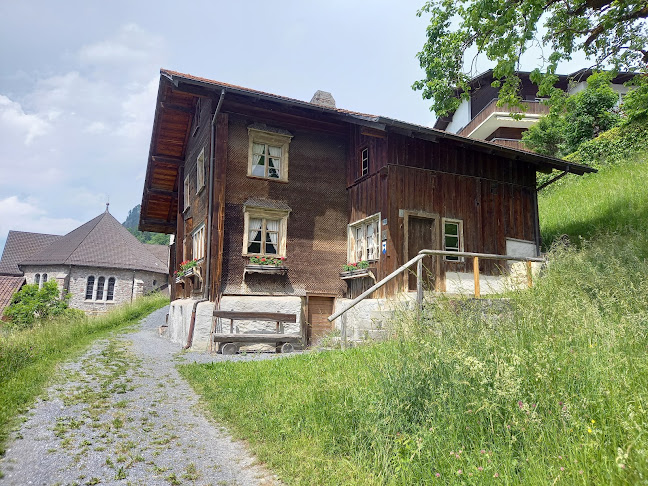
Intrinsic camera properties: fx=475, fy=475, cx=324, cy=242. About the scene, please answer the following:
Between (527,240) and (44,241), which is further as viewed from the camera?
(44,241)

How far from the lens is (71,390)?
7.20 meters

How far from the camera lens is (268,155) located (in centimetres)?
1503

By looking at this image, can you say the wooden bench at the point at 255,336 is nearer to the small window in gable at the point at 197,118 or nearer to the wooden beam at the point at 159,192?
the small window in gable at the point at 197,118

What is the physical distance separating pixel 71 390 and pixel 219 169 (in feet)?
26.7

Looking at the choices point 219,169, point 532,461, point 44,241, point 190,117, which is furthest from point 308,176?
point 44,241

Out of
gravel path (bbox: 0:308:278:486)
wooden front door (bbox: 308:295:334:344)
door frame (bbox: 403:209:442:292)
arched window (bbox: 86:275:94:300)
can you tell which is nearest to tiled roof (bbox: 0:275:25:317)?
arched window (bbox: 86:275:94:300)

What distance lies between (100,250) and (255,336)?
31.6 meters

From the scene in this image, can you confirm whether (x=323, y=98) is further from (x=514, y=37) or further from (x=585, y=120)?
(x=585, y=120)

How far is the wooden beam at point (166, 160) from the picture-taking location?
20513 mm

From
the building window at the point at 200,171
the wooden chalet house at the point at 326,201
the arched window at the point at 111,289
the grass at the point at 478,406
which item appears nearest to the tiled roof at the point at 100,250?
the arched window at the point at 111,289

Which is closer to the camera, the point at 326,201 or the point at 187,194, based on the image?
the point at 326,201

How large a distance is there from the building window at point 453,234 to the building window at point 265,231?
15.9 feet

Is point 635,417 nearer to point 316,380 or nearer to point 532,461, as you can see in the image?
point 532,461

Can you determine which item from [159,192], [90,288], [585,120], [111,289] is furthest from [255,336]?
[111,289]
